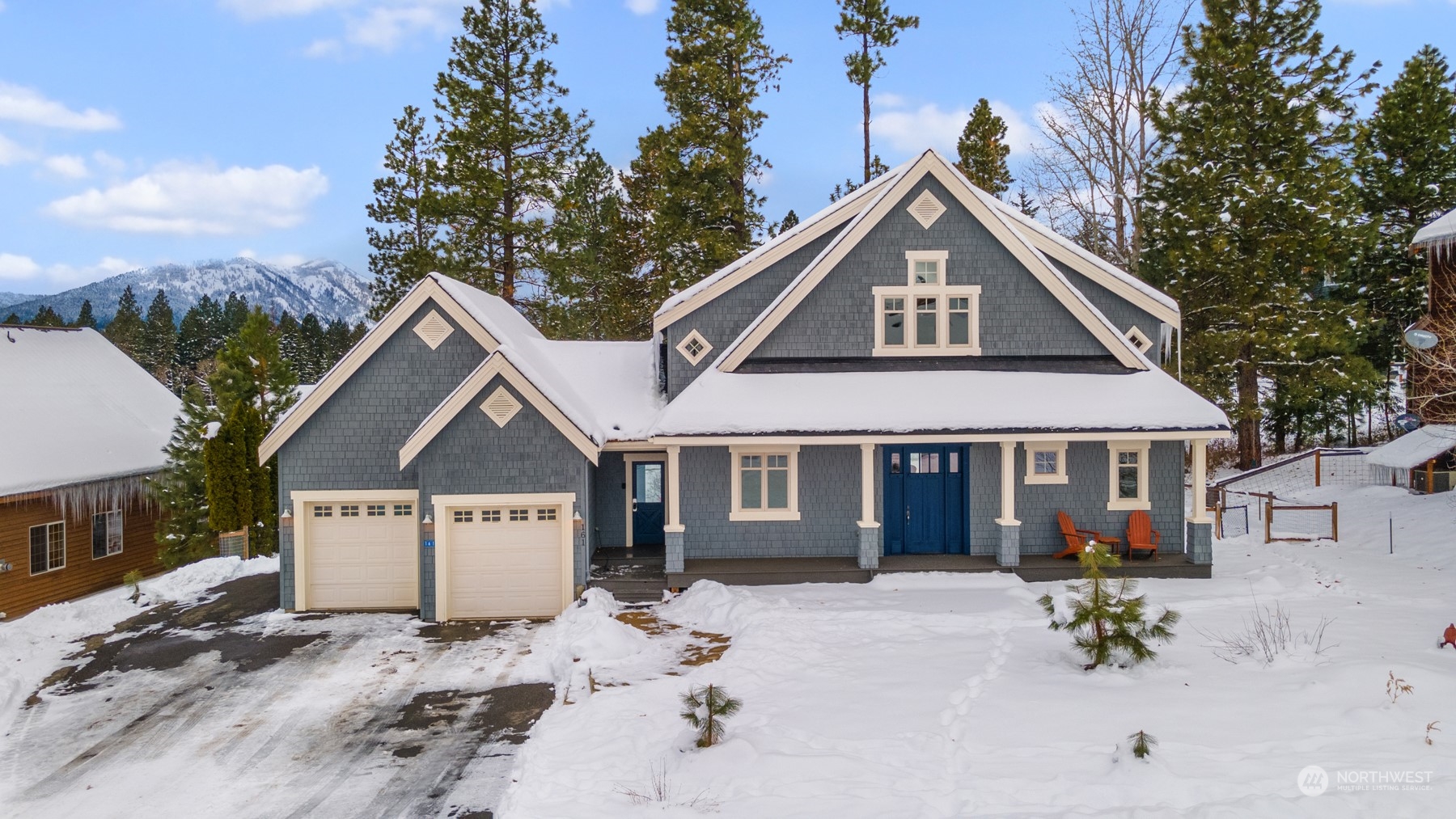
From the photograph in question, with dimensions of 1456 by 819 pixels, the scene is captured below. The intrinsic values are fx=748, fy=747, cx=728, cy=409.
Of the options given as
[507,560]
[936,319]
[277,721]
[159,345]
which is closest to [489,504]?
[507,560]

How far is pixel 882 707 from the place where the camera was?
7590 mm

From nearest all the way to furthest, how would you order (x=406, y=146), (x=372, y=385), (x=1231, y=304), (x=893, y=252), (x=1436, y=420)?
(x=372, y=385) < (x=893, y=252) < (x=1436, y=420) < (x=1231, y=304) < (x=406, y=146)

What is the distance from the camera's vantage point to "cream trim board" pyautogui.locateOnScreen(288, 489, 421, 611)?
1248 cm

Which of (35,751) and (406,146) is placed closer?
(35,751)

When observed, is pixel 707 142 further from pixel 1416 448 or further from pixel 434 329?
pixel 1416 448

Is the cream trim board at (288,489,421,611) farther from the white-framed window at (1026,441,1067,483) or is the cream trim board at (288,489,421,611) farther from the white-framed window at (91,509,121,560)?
the white-framed window at (91,509,121,560)

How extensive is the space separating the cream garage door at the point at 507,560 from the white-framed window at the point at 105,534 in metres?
13.9

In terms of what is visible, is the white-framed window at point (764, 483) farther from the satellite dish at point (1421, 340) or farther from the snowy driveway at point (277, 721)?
the satellite dish at point (1421, 340)

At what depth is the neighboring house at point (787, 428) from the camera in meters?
12.1

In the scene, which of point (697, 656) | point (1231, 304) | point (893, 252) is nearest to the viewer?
point (697, 656)

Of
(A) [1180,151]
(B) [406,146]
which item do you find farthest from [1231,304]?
(B) [406,146]

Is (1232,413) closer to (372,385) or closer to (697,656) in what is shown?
(697,656)

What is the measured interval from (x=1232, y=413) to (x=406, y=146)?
27.7m

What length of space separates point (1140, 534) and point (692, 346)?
29.1 ft
